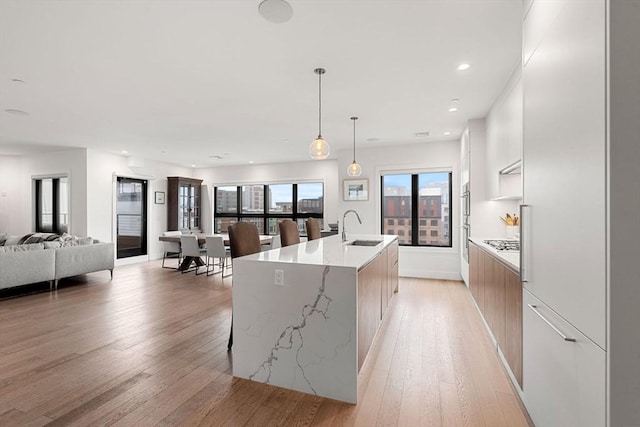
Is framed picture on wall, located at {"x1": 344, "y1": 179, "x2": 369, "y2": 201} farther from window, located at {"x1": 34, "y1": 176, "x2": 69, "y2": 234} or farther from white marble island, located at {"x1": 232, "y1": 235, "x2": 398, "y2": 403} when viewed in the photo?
window, located at {"x1": 34, "y1": 176, "x2": 69, "y2": 234}

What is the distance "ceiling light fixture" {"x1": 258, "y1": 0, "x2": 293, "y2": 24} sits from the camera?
6.59ft

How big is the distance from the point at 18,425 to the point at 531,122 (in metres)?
3.42

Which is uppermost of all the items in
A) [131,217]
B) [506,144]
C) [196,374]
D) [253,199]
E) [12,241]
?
[506,144]

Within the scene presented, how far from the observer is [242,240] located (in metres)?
2.71

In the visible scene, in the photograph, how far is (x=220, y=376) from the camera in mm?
2334

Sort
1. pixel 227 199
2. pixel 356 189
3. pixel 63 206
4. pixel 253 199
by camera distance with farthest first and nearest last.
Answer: pixel 227 199, pixel 253 199, pixel 63 206, pixel 356 189

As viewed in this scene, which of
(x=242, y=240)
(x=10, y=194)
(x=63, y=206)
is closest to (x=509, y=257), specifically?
(x=242, y=240)

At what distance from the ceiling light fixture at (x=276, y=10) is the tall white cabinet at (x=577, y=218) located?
4.82 feet

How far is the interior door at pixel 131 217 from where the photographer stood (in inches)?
292

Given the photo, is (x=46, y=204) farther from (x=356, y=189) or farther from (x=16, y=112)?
(x=356, y=189)

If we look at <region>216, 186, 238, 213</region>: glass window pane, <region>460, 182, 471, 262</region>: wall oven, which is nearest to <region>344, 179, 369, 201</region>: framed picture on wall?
<region>460, 182, 471, 262</region>: wall oven

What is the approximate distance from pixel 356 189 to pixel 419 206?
4.33ft

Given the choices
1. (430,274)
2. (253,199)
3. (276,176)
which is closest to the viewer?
(430,274)

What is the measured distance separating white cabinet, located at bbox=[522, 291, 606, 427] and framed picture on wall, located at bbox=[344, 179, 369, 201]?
4.63 metres
